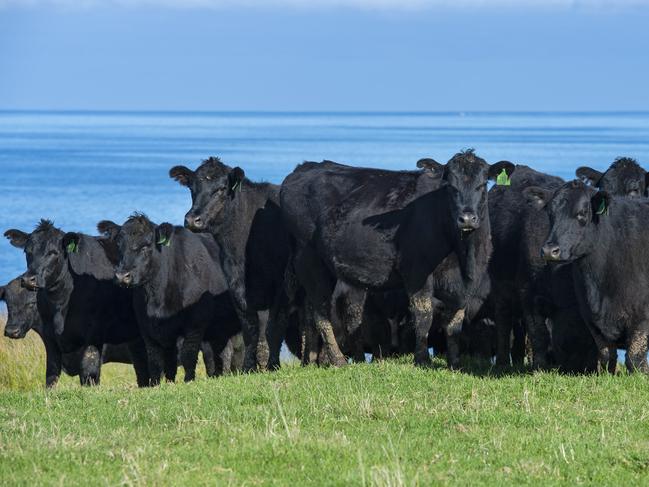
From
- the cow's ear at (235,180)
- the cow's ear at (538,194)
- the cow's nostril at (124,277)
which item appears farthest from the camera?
the cow's ear at (235,180)

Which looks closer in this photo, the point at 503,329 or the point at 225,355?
the point at 503,329

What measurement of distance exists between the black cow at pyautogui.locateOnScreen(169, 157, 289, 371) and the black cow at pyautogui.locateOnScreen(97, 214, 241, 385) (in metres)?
0.55

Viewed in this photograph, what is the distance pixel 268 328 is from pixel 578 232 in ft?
13.6

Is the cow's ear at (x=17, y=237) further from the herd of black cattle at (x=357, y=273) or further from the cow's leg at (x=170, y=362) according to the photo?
the cow's leg at (x=170, y=362)

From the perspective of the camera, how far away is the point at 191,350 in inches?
568

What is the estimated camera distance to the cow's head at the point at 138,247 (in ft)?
46.1

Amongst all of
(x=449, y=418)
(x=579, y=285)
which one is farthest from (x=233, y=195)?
(x=449, y=418)

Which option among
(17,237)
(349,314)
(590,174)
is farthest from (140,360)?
(590,174)

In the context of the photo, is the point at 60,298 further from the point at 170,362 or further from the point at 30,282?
the point at 170,362

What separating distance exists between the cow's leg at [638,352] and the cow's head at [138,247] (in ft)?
18.2

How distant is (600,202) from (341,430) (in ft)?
12.7

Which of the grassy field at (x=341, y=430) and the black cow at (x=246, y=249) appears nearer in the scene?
the grassy field at (x=341, y=430)

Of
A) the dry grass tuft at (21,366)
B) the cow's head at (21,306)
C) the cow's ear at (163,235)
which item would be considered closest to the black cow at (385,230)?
the cow's ear at (163,235)

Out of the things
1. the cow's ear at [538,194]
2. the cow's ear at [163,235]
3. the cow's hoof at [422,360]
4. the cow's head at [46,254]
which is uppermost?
the cow's ear at [538,194]
